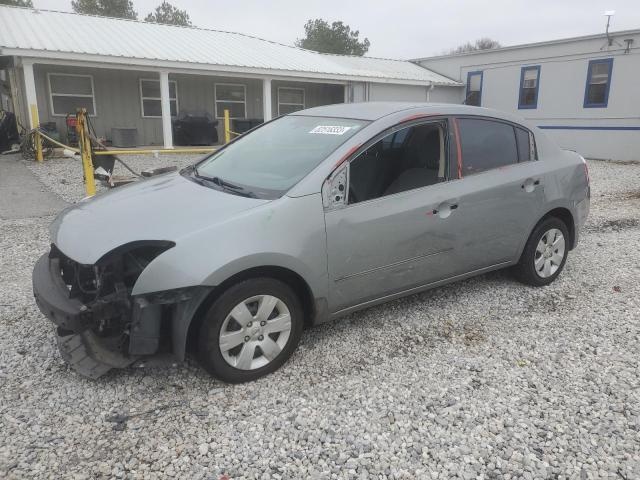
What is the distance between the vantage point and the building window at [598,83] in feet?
54.9

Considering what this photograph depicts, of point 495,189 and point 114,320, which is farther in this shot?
point 495,189

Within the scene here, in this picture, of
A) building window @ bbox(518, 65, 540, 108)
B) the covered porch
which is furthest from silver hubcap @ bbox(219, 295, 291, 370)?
building window @ bbox(518, 65, 540, 108)

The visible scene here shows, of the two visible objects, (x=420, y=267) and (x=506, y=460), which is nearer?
(x=506, y=460)

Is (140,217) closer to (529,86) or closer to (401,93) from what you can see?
(529,86)

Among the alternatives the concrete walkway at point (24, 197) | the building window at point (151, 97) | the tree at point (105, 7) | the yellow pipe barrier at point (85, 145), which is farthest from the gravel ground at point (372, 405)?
the tree at point (105, 7)

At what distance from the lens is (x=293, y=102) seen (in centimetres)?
2073

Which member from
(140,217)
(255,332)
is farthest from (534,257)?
(140,217)

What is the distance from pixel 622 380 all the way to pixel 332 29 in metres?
47.6

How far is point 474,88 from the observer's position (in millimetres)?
21438

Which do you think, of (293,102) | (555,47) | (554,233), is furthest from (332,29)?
(554,233)

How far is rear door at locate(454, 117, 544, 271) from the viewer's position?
12.7 feet

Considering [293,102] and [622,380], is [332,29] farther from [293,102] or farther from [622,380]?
[622,380]

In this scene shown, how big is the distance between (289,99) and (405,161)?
1747 centimetres

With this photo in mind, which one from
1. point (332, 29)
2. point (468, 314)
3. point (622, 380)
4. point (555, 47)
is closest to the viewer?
point (622, 380)
